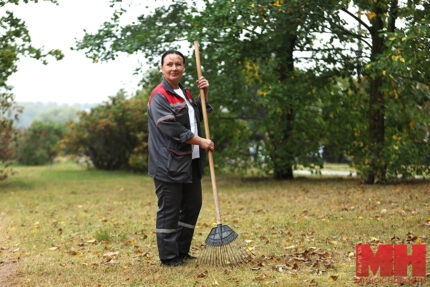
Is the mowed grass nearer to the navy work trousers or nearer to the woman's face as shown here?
the navy work trousers

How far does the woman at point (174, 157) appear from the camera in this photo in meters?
4.78

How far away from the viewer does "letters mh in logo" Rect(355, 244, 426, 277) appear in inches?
159

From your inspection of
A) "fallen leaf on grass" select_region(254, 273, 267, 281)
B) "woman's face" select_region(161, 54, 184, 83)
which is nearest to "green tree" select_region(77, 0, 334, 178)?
"woman's face" select_region(161, 54, 184, 83)

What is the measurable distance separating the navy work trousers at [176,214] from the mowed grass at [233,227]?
260 millimetres

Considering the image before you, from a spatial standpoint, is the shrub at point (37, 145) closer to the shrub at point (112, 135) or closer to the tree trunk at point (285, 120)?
the shrub at point (112, 135)

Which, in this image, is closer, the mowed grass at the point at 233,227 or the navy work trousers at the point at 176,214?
the mowed grass at the point at 233,227

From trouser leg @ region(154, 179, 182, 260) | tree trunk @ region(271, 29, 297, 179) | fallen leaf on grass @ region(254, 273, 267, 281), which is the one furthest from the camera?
tree trunk @ region(271, 29, 297, 179)

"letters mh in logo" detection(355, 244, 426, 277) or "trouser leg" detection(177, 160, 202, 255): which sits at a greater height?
"trouser leg" detection(177, 160, 202, 255)

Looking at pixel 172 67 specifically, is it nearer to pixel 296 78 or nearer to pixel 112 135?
pixel 296 78

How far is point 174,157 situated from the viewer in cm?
480

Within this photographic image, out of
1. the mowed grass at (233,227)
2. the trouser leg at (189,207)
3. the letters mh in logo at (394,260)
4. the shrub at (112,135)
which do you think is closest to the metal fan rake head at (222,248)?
the mowed grass at (233,227)

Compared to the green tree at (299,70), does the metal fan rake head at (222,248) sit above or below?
below

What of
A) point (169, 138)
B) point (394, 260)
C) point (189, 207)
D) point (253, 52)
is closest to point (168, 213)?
point (189, 207)

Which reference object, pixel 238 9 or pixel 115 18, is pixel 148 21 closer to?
pixel 115 18
